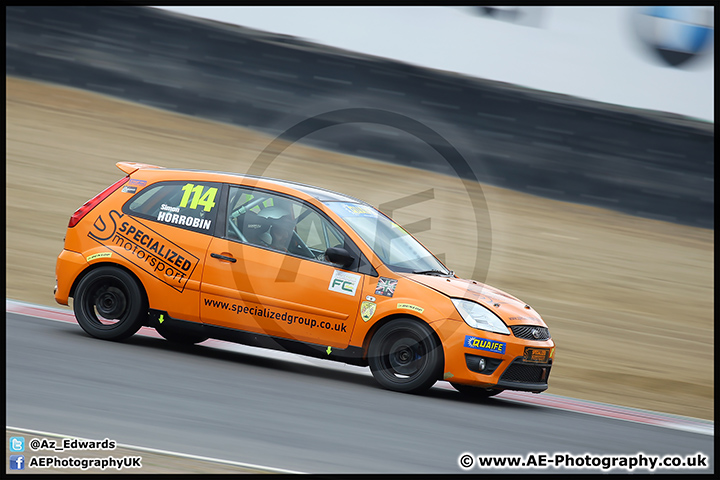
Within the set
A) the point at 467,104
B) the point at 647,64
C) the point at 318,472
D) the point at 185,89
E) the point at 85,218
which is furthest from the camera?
the point at 185,89

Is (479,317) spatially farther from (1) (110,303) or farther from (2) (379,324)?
(1) (110,303)

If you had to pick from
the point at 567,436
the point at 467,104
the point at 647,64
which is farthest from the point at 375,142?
the point at 567,436

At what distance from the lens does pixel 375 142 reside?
16422mm

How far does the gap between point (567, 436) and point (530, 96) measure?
1011 cm

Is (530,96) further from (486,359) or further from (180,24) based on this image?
(486,359)

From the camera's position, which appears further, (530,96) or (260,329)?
(530,96)

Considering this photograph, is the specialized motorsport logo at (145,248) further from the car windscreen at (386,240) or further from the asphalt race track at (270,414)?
the car windscreen at (386,240)

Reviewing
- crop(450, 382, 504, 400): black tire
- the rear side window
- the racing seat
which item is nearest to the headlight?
crop(450, 382, 504, 400): black tire

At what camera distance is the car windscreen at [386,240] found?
7.43 metres

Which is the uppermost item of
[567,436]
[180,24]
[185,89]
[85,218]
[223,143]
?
[180,24]

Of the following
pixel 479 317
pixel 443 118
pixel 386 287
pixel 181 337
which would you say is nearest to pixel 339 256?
pixel 386 287

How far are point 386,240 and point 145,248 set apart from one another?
2.29m

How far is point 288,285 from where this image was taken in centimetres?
720

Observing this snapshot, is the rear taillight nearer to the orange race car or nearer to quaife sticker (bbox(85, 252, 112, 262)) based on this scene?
the orange race car
